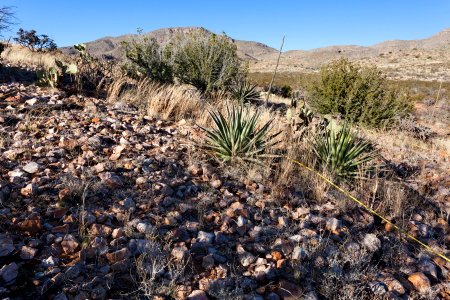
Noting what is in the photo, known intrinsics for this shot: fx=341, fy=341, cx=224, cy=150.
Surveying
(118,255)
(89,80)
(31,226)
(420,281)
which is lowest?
(420,281)

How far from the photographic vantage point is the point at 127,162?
167 inches

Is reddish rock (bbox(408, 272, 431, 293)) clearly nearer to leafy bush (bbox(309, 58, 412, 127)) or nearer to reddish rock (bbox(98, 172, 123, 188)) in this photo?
reddish rock (bbox(98, 172, 123, 188))

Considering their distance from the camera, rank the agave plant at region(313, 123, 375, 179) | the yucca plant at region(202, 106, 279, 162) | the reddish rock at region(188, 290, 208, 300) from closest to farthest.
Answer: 1. the reddish rock at region(188, 290, 208, 300)
2. the yucca plant at region(202, 106, 279, 162)
3. the agave plant at region(313, 123, 375, 179)

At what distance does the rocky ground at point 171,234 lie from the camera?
8.23ft

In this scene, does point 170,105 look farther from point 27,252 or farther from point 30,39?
point 30,39

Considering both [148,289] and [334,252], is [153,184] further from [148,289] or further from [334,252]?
[334,252]

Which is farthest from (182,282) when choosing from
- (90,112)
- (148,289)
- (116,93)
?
(116,93)

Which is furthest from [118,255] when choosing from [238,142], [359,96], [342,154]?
[359,96]

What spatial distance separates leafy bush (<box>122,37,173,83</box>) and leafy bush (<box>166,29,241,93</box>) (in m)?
0.32

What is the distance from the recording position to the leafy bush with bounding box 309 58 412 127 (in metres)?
10.8

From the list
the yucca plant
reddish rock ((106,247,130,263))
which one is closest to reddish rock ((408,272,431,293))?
the yucca plant

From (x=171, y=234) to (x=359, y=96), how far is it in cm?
981

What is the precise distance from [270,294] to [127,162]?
2471mm

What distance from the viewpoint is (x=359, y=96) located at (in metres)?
11.1
